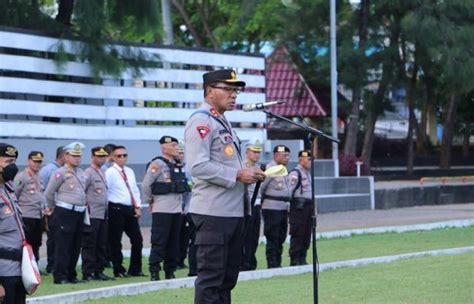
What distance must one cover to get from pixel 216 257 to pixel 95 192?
7640mm

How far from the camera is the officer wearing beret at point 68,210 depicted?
1554 cm

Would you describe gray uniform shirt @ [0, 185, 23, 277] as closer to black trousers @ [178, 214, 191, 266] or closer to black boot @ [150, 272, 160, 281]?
black boot @ [150, 272, 160, 281]

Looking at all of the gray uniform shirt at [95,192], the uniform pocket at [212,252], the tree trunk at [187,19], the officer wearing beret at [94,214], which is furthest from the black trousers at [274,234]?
the tree trunk at [187,19]

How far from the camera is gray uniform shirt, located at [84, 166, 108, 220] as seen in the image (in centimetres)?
1616

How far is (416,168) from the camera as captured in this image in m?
49.9

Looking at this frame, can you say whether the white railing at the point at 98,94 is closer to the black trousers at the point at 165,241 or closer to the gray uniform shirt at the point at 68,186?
the gray uniform shirt at the point at 68,186

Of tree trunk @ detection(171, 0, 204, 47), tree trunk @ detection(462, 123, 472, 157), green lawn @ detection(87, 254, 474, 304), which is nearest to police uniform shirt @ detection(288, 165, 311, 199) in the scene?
green lawn @ detection(87, 254, 474, 304)

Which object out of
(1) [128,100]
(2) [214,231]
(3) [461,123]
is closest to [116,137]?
(1) [128,100]

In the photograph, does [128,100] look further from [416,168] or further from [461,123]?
[461,123]

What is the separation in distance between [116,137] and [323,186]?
6.79 m

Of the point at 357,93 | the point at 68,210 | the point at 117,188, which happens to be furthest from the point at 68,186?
the point at 357,93

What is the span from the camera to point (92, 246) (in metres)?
16.1

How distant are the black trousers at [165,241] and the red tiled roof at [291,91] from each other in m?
27.9

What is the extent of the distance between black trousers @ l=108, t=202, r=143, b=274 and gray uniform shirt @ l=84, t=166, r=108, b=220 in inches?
20.1
